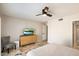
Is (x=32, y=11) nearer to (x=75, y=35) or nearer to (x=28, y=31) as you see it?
(x=28, y=31)

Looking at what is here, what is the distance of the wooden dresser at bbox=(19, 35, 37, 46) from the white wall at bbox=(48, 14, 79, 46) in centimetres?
43

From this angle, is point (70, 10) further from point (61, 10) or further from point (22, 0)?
point (22, 0)

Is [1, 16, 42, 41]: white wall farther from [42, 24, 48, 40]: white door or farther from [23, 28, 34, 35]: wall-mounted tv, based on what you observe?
[42, 24, 48, 40]: white door

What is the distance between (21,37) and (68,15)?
1288 mm

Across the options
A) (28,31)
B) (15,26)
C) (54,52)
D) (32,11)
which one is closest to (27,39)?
(28,31)

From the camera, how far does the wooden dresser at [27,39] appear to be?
2174 millimetres

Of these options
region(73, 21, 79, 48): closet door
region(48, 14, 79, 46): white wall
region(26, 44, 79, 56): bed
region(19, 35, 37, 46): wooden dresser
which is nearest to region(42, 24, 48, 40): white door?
region(48, 14, 79, 46): white wall

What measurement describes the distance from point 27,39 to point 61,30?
933mm

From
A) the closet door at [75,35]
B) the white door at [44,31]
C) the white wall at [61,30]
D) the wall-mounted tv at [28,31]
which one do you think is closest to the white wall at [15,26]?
the wall-mounted tv at [28,31]

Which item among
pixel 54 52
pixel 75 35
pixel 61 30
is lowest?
pixel 54 52

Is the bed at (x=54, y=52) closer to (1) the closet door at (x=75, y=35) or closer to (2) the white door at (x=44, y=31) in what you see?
(1) the closet door at (x=75, y=35)

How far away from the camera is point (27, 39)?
2279mm

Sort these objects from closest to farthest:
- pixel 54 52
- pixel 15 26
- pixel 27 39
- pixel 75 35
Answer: pixel 54 52 → pixel 75 35 → pixel 15 26 → pixel 27 39

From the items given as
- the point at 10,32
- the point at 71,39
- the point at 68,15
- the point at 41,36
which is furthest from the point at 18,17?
the point at 71,39
